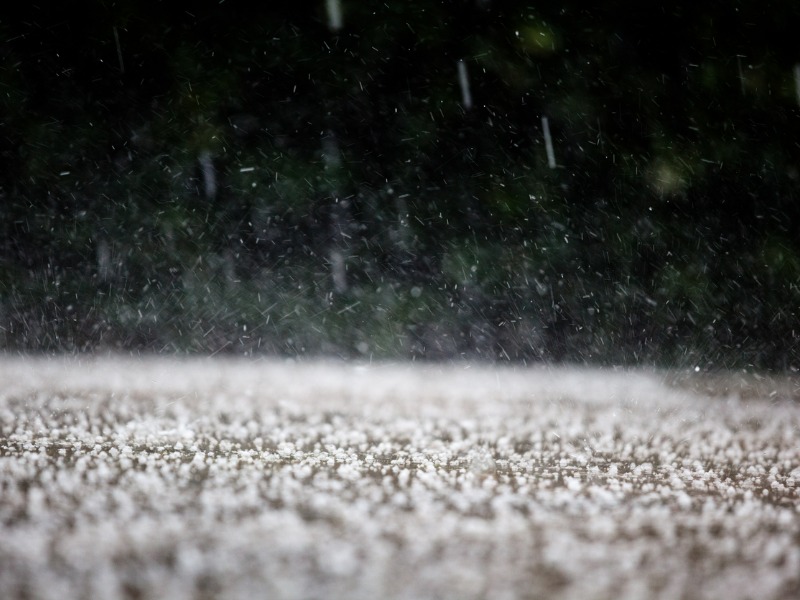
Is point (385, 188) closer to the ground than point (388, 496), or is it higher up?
higher up

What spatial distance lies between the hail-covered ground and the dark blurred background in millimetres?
2030

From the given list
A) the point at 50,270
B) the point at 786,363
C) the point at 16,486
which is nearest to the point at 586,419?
the point at 16,486

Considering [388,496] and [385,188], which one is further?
[385,188]

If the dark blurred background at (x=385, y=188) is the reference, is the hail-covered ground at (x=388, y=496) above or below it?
below

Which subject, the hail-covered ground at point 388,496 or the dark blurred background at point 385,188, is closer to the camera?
the hail-covered ground at point 388,496

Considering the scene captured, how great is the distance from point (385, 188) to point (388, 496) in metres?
4.90

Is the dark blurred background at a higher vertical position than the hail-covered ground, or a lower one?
higher

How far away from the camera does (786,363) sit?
6.31m

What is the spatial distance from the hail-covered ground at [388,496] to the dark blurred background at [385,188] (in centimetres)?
203

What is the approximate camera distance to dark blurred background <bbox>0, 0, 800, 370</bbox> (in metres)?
6.36

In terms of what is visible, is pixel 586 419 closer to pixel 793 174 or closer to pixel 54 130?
pixel 793 174

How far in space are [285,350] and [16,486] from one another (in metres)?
4.40

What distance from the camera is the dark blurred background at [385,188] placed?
6.36 metres

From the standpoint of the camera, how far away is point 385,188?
22.9 ft
